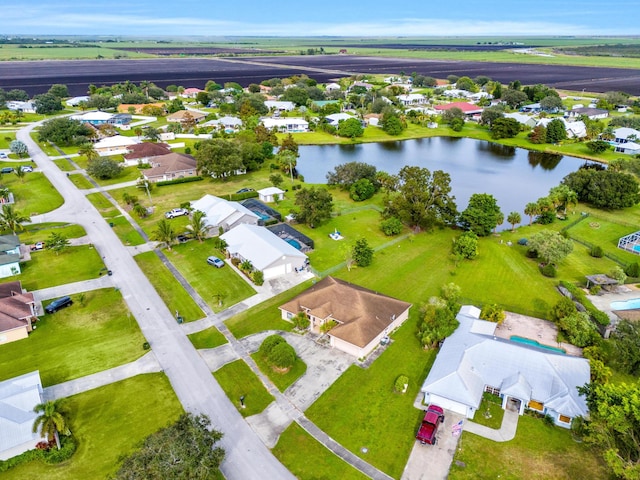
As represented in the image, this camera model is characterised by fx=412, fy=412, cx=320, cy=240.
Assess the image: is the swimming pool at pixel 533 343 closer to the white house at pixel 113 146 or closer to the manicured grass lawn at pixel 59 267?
the manicured grass lawn at pixel 59 267

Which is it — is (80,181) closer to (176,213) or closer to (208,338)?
(176,213)

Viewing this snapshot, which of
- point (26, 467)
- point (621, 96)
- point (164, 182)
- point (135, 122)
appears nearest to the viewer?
point (26, 467)

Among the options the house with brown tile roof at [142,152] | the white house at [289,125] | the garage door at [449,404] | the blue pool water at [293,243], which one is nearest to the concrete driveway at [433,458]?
the garage door at [449,404]

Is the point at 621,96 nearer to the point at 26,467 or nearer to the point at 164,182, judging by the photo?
the point at 164,182

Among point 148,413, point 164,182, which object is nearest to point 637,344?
point 148,413

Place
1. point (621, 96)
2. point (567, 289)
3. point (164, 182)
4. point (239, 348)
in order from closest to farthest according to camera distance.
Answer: point (239, 348) < point (567, 289) < point (164, 182) < point (621, 96)

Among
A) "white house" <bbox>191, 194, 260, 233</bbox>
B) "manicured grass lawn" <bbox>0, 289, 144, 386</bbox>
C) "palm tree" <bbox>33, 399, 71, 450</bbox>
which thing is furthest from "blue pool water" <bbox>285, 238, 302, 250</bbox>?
"palm tree" <bbox>33, 399, 71, 450</bbox>

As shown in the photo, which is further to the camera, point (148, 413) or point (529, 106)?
point (529, 106)
